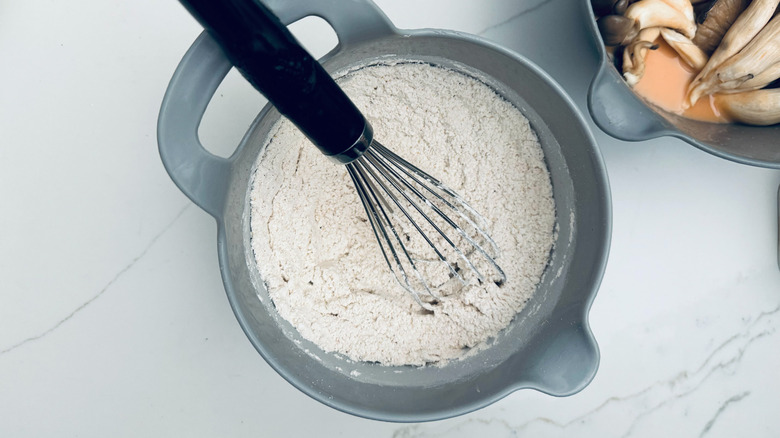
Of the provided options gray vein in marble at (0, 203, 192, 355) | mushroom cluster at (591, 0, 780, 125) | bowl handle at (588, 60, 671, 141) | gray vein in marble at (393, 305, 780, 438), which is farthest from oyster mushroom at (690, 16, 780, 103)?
gray vein in marble at (0, 203, 192, 355)

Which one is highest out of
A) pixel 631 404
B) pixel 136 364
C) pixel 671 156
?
pixel 136 364

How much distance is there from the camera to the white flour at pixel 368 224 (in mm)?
515

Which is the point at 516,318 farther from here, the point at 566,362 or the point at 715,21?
the point at 715,21

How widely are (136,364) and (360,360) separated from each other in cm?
23

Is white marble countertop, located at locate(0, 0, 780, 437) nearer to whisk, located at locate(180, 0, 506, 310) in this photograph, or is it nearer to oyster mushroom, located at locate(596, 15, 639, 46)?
oyster mushroom, located at locate(596, 15, 639, 46)

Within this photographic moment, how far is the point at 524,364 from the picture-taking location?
1.60 feet

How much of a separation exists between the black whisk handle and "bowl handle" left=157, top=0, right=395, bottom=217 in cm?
5

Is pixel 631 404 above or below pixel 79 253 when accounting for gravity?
below

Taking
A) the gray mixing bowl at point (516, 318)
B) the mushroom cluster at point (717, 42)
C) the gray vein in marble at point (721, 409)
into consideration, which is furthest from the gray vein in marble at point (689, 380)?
the mushroom cluster at point (717, 42)

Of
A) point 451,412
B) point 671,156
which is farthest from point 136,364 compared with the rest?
point 671,156

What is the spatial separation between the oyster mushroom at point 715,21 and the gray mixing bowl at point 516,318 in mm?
189

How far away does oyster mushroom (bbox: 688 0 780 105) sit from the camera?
52 cm

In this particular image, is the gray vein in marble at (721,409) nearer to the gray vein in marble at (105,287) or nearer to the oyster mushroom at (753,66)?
the oyster mushroom at (753,66)

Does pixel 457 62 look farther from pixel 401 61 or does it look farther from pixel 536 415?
pixel 536 415
